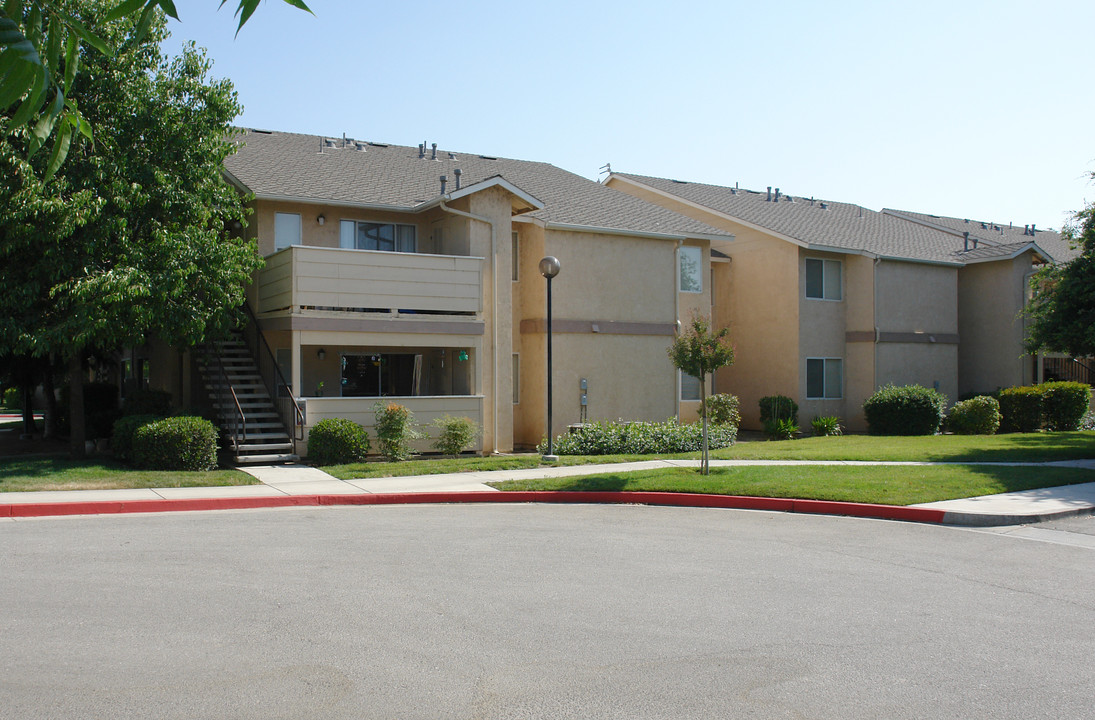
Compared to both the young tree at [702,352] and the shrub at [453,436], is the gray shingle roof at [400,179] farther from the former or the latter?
the young tree at [702,352]

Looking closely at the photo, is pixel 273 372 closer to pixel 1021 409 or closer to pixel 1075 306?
pixel 1075 306

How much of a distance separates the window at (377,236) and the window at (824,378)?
12674 millimetres

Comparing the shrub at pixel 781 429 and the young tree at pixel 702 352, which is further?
the shrub at pixel 781 429

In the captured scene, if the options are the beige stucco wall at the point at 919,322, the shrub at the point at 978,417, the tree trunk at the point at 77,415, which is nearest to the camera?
the tree trunk at the point at 77,415

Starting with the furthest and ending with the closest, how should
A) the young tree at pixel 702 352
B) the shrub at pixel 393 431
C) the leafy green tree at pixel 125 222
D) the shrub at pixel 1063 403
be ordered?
the shrub at pixel 1063 403, the shrub at pixel 393 431, the young tree at pixel 702 352, the leafy green tree at pixel 125 222

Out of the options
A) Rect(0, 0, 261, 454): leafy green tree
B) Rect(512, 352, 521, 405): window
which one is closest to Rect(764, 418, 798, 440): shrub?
Rect(512, 352, 521, 405): window

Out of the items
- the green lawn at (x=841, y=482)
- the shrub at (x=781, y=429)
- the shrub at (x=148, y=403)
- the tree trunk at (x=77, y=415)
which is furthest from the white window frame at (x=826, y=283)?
the tree trunk at (x=77, y=415)

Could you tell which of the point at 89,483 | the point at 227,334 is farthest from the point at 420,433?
the point at 89,483

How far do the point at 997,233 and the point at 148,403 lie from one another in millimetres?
34191

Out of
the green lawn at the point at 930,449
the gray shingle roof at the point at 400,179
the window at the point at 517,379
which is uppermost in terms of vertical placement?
the gray shingle roof at the point at 400,179

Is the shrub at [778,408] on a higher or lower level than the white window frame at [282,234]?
lower

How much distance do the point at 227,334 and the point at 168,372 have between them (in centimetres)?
566

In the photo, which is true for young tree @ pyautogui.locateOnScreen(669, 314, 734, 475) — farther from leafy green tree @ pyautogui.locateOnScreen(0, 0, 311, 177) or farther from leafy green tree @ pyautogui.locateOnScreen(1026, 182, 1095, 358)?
leafy green tree @ pyautogui.locateOnScreen(0, 0, 311, 177)

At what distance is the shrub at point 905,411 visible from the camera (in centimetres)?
2600
